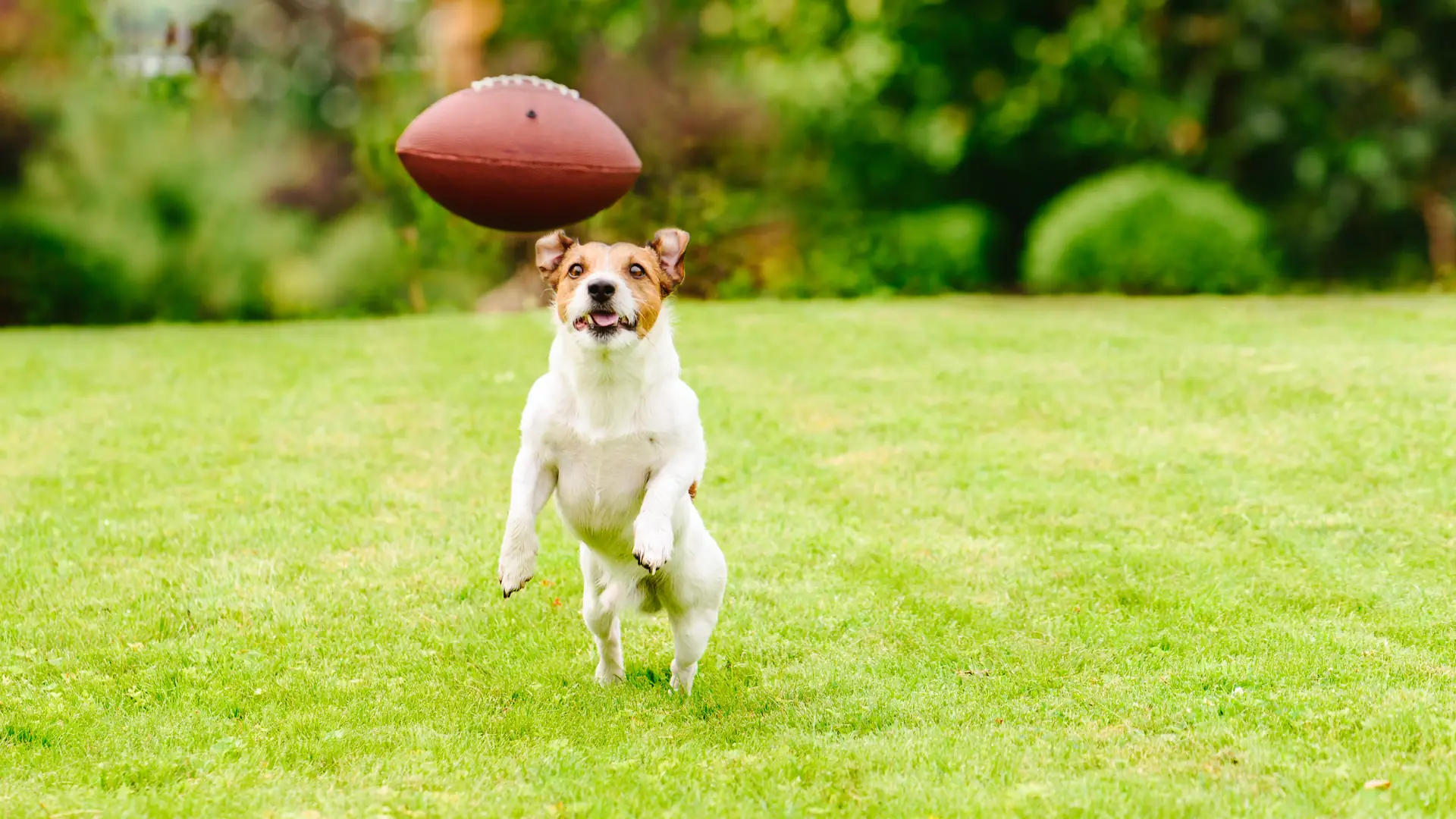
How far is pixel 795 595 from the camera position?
689 cm

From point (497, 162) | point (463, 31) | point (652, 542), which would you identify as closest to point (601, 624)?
point (652, 542)

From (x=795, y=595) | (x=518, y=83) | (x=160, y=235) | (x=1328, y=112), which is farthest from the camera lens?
(x=1328, y=112)

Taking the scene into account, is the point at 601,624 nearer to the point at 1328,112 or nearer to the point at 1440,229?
the point at 1328,112

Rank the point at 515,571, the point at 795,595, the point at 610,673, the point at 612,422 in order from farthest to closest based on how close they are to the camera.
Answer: the point at 795,595, the point at 610,673, the point at 612,422, the point at 515,571

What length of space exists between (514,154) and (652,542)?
1.91 meters

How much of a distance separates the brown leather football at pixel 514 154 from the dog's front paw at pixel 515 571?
166 centimetres

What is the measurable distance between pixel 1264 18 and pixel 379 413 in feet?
45.0

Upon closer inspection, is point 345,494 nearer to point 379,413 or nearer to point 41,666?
point 379,413

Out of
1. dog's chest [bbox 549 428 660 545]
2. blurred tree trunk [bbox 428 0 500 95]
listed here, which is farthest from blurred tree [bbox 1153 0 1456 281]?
dog's chest [bbox 549 428 660 545]

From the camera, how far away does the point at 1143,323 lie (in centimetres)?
1404

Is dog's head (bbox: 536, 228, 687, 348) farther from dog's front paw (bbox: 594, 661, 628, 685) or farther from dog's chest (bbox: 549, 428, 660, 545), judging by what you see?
dog's front paw (bbox: 594, 661, 628, 685)

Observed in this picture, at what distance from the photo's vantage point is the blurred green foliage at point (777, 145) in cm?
1648

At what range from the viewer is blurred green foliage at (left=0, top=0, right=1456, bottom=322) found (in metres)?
16.5

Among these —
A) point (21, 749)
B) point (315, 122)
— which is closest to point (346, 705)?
point (21, 749)
